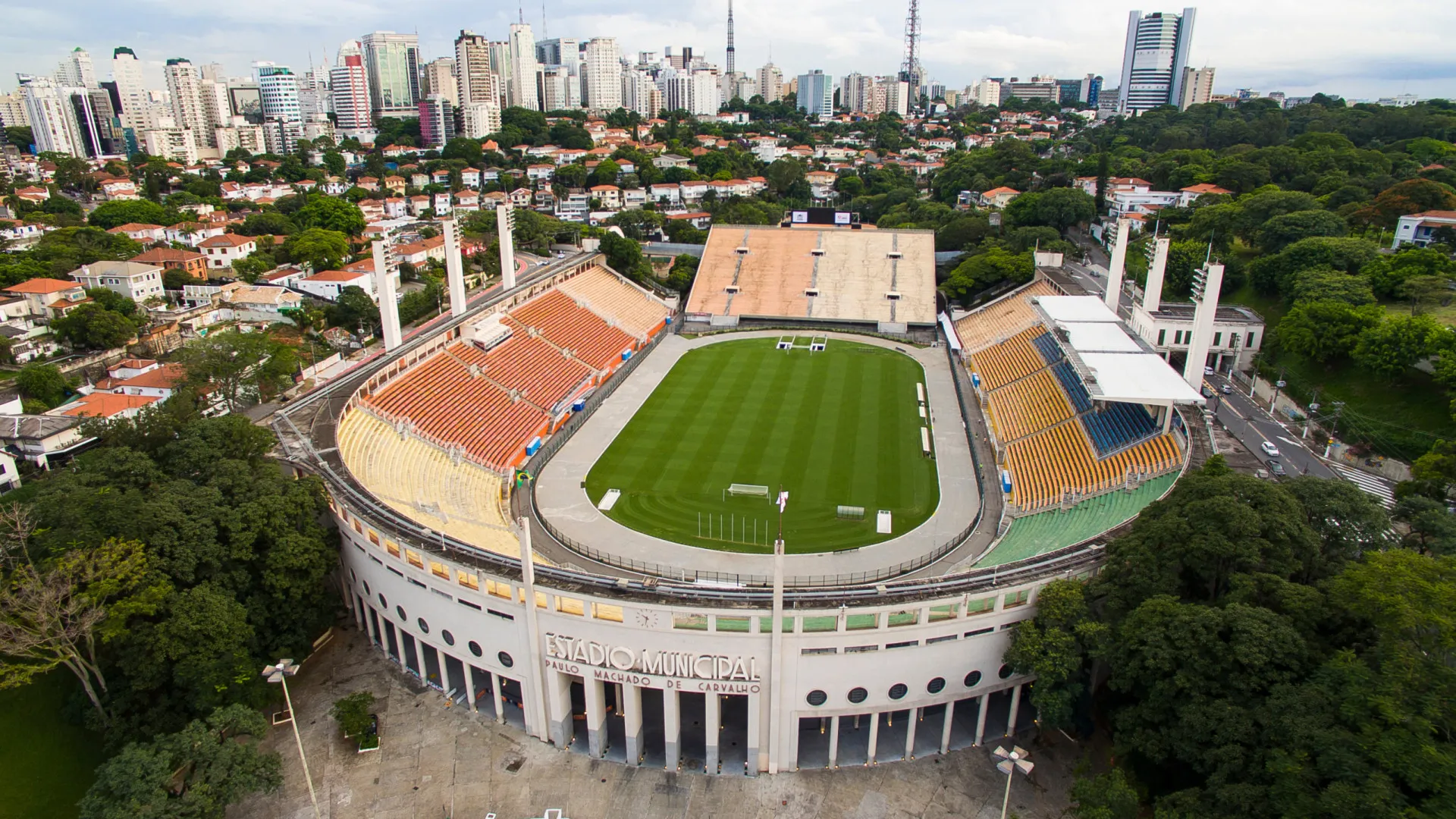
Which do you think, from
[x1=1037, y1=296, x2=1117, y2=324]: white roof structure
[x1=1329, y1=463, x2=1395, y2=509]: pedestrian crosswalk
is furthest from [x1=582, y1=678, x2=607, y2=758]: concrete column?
[x1=1329, y1=463, x2=1395, y2=509]: pedestrian crosswalk

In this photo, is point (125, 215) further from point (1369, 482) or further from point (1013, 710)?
point (1369, 482)

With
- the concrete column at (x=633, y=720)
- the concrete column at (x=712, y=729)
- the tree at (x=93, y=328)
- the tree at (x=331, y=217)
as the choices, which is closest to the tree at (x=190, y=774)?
the concrete column at (x=633, y=720)

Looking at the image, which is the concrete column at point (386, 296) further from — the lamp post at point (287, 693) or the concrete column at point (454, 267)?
the lamp post at point (287, 693)

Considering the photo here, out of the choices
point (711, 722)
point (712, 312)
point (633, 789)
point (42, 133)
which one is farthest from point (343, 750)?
point (42, 133)

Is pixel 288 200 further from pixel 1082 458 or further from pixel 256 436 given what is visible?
pixel 1082 458

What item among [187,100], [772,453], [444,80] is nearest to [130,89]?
[187,100]

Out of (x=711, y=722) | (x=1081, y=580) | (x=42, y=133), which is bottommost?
(x=711, y=722)

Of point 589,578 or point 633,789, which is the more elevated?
point 589,578
